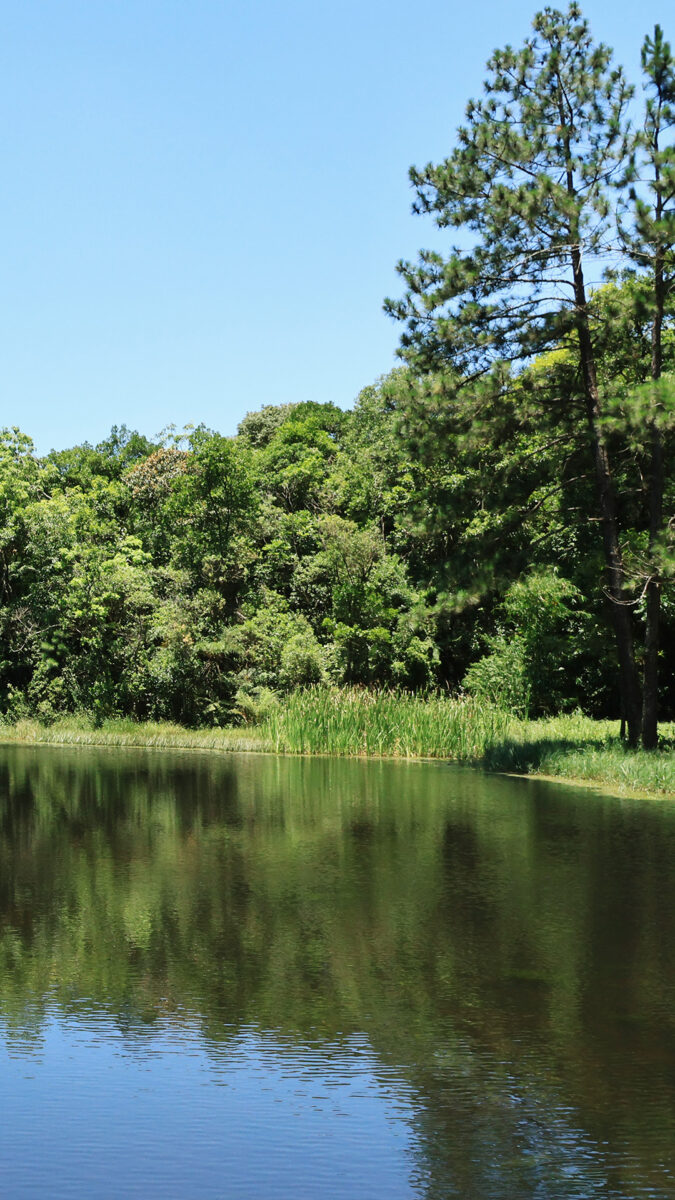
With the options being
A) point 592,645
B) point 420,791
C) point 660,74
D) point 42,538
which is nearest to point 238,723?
point 42,538

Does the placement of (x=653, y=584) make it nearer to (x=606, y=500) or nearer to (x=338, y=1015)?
(x=606, y=500)

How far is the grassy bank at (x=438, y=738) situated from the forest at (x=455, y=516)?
1511 millimetres

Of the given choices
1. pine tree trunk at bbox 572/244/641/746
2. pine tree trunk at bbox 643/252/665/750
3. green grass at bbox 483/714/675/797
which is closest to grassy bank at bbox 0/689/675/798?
green grass at bbox 483/714/675/797

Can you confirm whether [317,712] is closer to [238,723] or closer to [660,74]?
[238,723]

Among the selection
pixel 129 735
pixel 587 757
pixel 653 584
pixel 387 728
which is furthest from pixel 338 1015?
pixel 129 735

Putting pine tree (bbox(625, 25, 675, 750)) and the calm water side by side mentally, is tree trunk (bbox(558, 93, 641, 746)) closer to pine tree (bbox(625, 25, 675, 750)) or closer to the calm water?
pine tree (bbox(625, 25, 675, 750))

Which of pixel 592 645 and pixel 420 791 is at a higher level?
pixel 592 645

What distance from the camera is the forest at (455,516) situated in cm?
2038

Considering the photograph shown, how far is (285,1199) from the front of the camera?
398 cm

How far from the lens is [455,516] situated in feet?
71.8

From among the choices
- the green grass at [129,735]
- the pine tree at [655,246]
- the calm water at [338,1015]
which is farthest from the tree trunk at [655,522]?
the green grass at [129,735]

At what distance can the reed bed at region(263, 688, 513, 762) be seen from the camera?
23578mm

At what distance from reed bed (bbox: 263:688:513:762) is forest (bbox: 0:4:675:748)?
2.05 metres

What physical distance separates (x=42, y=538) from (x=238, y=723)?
28.7ft
